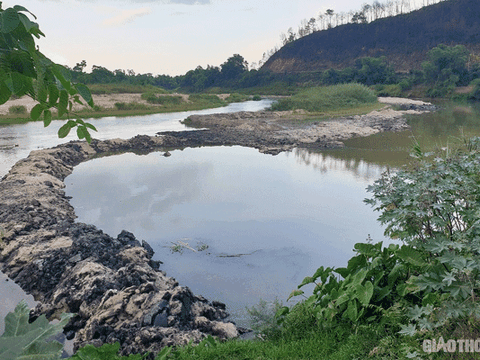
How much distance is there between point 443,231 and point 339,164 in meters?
10.4

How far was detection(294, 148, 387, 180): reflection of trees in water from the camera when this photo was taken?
1196 cm

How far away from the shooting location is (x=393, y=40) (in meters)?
86.0

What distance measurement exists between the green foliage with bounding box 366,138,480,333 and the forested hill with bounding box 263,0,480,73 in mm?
82706

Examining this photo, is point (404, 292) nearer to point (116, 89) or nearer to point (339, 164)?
point (339, 164)

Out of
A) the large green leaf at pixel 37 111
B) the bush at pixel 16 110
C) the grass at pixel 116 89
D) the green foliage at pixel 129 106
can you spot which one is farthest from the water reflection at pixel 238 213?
the grass at pixel 116 89

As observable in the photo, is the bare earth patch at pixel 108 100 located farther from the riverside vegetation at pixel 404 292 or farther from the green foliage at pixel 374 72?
the riverside vegetation at pixel 404 292

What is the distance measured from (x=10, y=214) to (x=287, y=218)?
5.65m

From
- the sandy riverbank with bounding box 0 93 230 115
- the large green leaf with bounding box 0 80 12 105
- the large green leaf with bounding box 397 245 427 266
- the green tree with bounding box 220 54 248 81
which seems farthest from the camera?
the green tree with bounding box 220 54 248 81

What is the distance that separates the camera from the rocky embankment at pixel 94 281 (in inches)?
160

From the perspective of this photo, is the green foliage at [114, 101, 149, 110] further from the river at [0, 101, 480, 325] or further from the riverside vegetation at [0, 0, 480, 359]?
the riverside vegetation at [0, 0, 480, 359]

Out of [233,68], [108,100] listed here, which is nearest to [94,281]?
[108,100]

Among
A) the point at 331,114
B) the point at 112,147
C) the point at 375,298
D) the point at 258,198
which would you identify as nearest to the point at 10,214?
the point at 258,198

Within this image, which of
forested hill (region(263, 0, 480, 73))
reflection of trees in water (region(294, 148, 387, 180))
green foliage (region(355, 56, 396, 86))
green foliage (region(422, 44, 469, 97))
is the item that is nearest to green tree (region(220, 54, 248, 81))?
forested hill (region(263, 0, 480, 73))

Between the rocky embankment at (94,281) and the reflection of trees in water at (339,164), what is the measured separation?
24.9 feet
